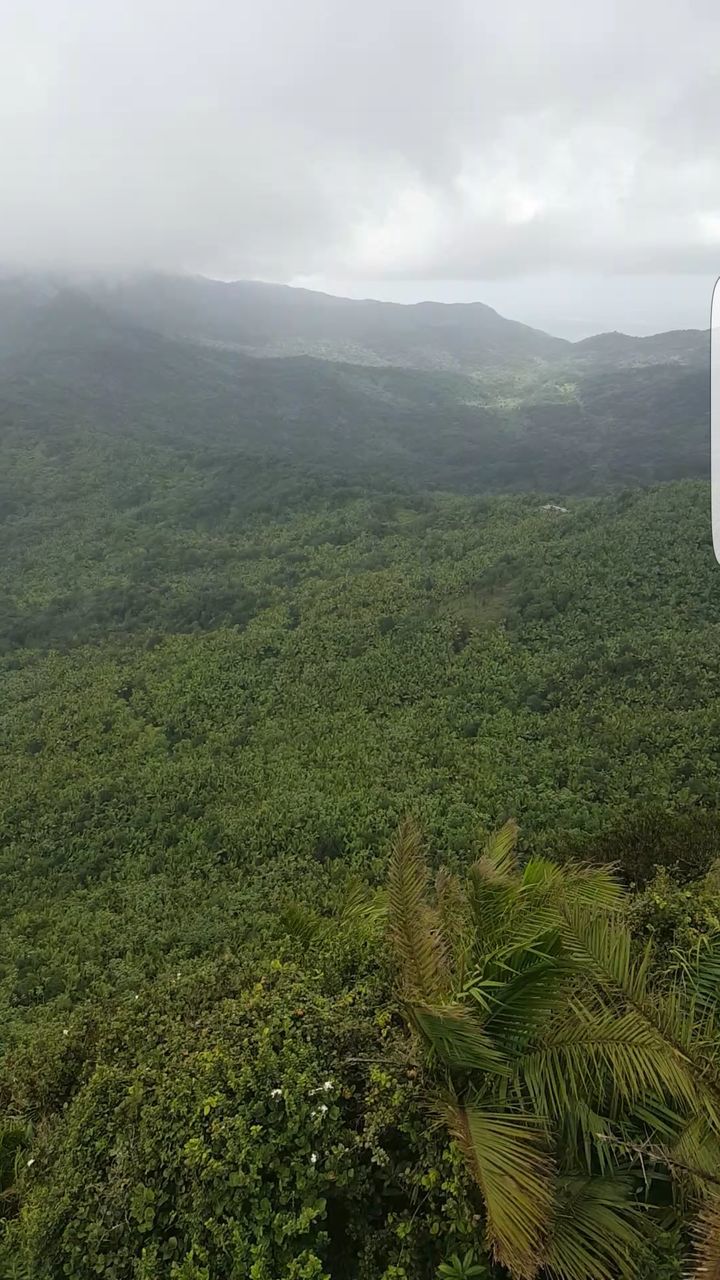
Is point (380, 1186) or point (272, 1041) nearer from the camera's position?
point (380, 1186)

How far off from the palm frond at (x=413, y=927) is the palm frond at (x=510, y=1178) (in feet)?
1.47

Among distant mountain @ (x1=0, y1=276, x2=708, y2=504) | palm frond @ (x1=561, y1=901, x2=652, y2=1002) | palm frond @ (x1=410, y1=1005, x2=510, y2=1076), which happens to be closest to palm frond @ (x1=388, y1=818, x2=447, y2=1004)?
palm frond @ (x1=410, y1=1005, x2=510, y2=1076)

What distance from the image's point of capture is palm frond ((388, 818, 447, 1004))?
306 centimetres

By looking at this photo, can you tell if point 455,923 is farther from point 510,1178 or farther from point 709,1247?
point 709,1247

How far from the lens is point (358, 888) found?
646 cm

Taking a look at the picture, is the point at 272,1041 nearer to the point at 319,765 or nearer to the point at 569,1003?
the point at 569,1003

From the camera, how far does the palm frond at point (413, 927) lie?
3.06 meters

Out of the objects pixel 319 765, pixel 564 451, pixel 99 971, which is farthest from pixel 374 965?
pixel 564 451

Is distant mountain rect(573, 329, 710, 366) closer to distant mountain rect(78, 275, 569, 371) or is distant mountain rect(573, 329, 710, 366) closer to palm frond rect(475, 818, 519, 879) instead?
distant mountain rect(78, 275, 569, 371)

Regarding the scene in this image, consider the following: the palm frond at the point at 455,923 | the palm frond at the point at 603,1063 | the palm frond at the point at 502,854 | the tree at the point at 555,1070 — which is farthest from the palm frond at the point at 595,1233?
the palm frond at the point at 502,854

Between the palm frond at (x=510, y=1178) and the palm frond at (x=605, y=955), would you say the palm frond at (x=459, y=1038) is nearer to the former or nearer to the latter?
the palm frond at (x=510, y=1178)

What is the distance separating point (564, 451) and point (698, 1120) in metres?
63.4

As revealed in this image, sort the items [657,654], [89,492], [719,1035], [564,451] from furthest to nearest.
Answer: [564,451], [89,492], [657,654], [719,1035]

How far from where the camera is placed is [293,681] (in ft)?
74.5
